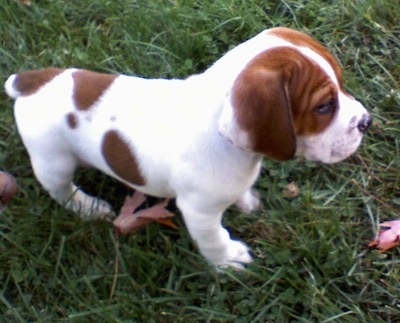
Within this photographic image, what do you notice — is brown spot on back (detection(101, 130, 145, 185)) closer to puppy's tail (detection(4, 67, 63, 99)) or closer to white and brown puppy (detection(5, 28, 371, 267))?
white and brown puppy (detection(5, 28, 371, 267))

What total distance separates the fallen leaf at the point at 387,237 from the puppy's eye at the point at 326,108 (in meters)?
0.83

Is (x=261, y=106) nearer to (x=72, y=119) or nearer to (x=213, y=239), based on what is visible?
(x=213, y=239)

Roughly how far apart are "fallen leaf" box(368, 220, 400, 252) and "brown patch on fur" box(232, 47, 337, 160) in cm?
82

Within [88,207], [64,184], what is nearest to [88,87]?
[64,184]

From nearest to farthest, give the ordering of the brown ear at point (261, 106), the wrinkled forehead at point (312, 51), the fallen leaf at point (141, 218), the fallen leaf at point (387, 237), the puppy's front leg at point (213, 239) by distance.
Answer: the brown ear at point (261, 106), the wrinkled forehead at point (312, 51), the puppy's front leg at point (213, 239), the fallen leaf at point (387, 237), the fallen leaf at point (141, 218)

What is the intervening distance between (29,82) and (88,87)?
0.27 meters

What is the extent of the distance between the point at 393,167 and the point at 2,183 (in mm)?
1752

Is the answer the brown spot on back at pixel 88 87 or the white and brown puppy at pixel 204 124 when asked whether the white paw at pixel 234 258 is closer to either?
the white and brown puppy at pixel 204 124

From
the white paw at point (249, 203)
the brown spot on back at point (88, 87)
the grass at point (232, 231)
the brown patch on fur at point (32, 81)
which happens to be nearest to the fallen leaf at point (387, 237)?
the grass at point (232, 231)

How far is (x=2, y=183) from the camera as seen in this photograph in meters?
3.55

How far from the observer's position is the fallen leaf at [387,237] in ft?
11.2

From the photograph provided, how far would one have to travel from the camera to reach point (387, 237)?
342cm

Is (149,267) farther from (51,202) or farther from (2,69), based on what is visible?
(2,69)

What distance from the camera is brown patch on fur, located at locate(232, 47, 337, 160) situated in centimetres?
263
